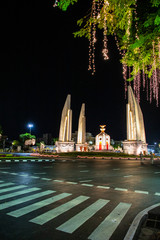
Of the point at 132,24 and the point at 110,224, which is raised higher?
the point at 132,24

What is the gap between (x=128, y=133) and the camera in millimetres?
A: 49156

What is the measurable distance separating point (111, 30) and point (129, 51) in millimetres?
994

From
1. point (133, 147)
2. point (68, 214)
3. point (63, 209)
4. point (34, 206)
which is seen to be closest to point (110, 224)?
point (68, 214)

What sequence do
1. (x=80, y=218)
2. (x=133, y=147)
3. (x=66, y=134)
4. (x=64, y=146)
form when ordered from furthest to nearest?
(x=66, y=134)
(x=64, y=146)
(x=133, y=147)
(x=80, y=218)

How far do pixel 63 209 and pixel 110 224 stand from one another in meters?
1.54

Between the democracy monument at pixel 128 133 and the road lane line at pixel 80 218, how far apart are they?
3716 centimetres

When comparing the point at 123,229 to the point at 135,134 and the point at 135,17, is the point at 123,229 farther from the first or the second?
the point at 135,134

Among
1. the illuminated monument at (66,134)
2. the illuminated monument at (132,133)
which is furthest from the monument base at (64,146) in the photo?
the illuminated monument at (132,133)

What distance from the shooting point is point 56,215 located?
4.39 meters

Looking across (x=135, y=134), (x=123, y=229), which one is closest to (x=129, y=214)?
(x=123, y=229)

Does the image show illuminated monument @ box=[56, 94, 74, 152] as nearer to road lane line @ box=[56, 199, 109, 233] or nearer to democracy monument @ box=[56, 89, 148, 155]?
democracy monument @ box=[56, 89, 148, 155]

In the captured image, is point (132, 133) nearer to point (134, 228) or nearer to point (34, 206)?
point (34, 206)

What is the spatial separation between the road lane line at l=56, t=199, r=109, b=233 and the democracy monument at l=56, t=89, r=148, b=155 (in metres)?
37.2

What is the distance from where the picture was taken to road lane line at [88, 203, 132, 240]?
3365 mm
